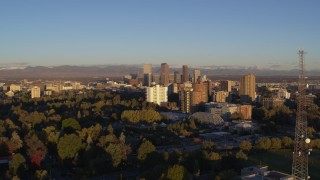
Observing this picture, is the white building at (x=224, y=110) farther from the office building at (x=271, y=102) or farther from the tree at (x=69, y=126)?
the tree at (x=69, y=126)

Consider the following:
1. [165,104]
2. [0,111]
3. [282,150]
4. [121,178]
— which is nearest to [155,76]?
[165,104]

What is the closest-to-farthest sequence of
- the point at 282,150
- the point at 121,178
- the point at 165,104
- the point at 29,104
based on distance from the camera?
the point at 121,178 < the point at 282,150 < the point at 29,104 < the point at 165,104

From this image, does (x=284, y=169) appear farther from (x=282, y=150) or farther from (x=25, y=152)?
(x=25, y=152)

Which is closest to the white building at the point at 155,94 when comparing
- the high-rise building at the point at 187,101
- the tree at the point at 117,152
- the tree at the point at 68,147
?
the high-rise building at the point at 187,101

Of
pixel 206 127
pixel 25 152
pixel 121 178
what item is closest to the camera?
pixel 121 178

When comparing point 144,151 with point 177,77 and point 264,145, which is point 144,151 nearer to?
point 264,145
